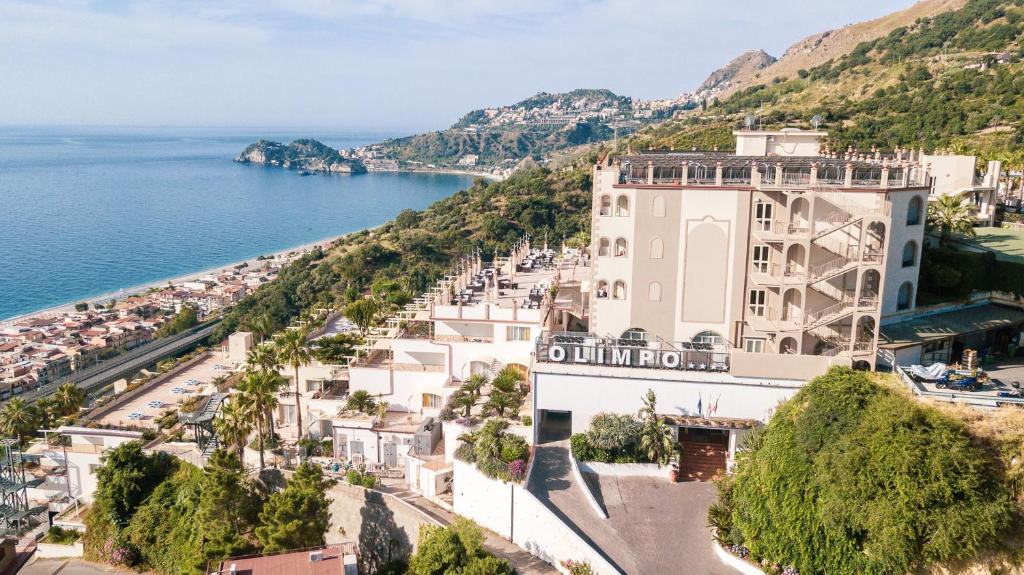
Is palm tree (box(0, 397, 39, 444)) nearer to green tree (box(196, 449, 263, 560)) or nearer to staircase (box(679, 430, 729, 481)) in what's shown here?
green tree (box(196, 449, 263, 560))

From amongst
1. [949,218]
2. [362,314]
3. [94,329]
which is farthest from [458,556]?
[94,329]

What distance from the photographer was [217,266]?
144 m

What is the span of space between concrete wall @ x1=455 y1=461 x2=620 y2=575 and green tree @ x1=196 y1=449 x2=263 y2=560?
10085 mm

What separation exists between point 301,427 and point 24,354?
52738 mm

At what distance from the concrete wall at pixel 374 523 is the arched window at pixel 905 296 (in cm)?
2496

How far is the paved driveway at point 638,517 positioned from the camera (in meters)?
24.6

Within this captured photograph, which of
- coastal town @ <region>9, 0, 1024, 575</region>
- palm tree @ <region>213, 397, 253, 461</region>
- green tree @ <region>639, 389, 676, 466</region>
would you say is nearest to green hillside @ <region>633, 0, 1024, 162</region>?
coastal town @ <region>9, 0, 1024, 575</region>

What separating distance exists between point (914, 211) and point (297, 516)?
31.8 metres

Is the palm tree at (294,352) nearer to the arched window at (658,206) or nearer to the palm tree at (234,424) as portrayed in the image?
the palm tree at (234,424)

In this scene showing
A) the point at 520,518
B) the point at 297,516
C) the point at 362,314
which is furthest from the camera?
the point at 362,314

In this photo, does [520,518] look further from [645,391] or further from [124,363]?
[124,363]

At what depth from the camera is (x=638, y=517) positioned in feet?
88.3

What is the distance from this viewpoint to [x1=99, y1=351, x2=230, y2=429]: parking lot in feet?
147

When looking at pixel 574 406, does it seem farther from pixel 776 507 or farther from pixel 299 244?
pixel 299 244
